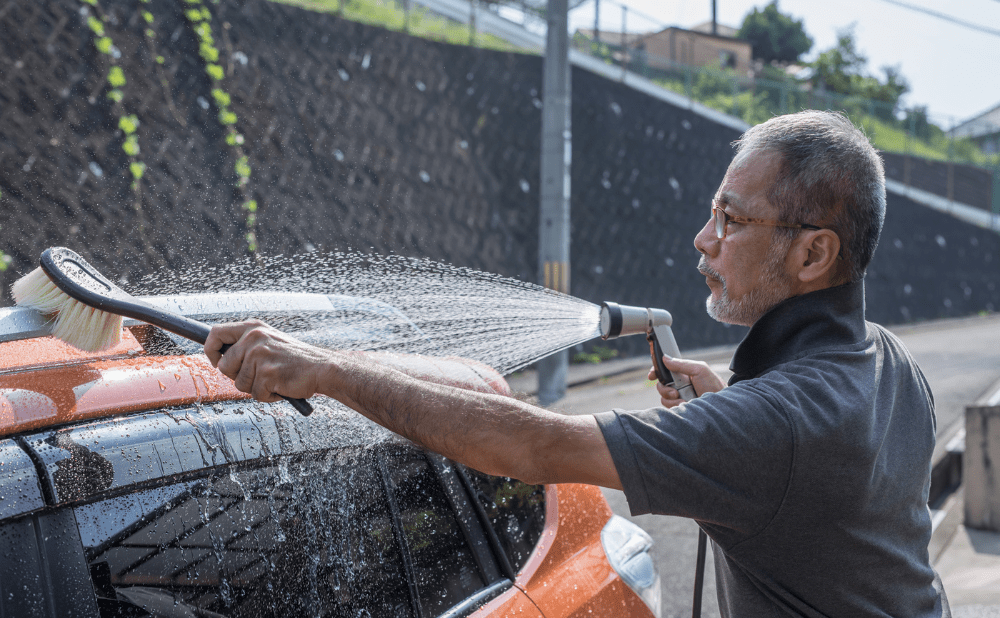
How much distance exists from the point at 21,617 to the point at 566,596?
1210 millimetres

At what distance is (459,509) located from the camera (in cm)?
185

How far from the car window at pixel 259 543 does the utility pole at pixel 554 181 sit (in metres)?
7.63

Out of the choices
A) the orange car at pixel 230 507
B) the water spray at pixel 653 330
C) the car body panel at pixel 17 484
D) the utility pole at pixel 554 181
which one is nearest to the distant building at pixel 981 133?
the utility pole at pixel 554 181

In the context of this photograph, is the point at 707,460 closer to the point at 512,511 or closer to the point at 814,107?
the point at 512,511

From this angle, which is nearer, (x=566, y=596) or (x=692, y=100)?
(x=566, y=596)

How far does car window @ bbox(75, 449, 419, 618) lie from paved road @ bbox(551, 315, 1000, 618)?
114 cm

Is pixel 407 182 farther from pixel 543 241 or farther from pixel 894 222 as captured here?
pixel 894 222

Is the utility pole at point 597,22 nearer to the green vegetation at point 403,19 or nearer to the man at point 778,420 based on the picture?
the green vegetation at point 403,19

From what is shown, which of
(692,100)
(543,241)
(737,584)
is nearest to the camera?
(737,584)

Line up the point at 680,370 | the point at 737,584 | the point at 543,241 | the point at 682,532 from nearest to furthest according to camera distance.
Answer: the point at 737,584
the point at 680,370
the point at 682,532
the point at 543,241

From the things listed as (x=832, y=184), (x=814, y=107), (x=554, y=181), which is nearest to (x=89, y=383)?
(x=832, y=184)

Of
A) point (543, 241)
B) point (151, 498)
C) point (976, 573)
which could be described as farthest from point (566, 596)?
point (543, 241)

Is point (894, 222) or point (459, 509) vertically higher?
point (459, 509)

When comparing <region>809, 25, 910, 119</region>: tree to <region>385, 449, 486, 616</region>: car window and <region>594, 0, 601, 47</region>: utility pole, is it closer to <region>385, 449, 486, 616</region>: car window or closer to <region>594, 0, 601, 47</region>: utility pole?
<region>594, 0, 601, 47</region>: utility pole
